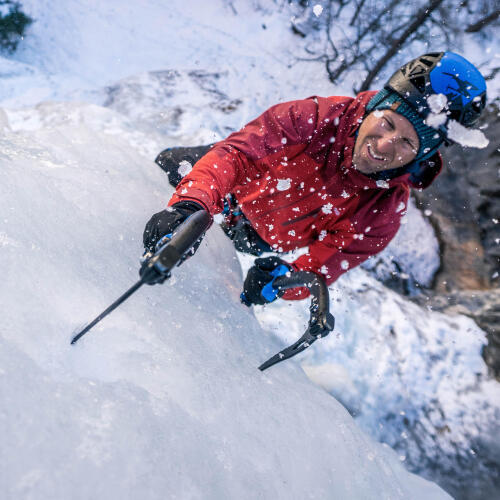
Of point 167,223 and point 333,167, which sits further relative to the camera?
point 333,167

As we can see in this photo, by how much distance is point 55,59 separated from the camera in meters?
4.35

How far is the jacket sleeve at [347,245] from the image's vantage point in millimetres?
1703

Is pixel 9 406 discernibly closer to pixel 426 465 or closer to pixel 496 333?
pixel 426 465

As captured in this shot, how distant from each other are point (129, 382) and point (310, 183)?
1.21 meters

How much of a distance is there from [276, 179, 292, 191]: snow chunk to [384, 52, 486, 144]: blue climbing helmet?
0.61m

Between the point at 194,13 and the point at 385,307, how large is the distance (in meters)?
5.53

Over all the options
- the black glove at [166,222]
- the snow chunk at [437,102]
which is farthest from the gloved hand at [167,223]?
the snow chunk at [437,102]

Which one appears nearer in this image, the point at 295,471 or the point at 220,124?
the point at 295,471

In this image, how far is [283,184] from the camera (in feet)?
5.58

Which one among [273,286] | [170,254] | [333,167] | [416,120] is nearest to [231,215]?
[273,286]

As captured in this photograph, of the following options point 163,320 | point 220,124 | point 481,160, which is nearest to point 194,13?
point 220,124

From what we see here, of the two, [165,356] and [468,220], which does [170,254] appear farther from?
[468,220]

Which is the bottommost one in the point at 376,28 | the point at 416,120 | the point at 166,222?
the point at 166,222

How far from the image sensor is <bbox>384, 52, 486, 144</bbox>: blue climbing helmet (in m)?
1.35
